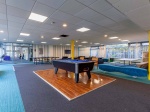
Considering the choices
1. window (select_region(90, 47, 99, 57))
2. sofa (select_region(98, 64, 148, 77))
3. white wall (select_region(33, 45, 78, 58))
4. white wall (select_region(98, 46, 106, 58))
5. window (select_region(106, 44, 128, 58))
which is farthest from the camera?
window (select_region(90, 47, 99, 57))

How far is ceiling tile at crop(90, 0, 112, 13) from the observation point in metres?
2.46

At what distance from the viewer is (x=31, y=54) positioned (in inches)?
550

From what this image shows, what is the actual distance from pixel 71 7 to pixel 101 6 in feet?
2.93

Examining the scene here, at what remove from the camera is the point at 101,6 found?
266 centimetres

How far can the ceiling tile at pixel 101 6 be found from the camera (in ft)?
8.06

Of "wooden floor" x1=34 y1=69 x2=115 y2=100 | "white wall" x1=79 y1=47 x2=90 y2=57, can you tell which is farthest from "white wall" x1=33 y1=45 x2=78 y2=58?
"wooden floor" x1=34 y1=69 x2=115 y2=100

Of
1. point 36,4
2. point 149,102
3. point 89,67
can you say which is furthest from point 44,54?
point 149,102

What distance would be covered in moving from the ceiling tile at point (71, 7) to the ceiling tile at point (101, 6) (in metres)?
0.35

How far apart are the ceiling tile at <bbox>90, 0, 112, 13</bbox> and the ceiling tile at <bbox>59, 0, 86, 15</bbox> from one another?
35 cm

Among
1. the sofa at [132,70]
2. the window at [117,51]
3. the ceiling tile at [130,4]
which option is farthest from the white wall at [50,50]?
the ceiling tile at [130,4]

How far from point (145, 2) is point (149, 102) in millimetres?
2468

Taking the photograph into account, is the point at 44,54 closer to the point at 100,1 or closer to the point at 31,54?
the point at 31,54

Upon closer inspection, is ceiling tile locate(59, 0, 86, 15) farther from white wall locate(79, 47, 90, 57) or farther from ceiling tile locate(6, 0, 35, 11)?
white wall locate(79, 47, 90, 57)

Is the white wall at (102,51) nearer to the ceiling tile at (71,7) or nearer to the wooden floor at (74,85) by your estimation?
the wooden floor at (74,85)
